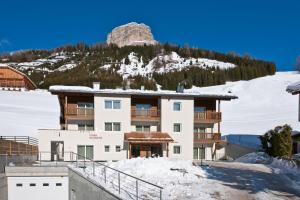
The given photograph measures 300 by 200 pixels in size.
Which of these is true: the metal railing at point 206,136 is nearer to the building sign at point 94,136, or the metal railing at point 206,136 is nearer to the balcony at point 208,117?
the balcony at point 208,117

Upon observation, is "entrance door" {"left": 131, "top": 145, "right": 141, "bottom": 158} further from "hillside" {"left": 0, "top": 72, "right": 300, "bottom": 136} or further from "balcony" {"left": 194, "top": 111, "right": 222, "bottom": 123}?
"hillside" {"left": 0, "top": 72, "right": 300, "bottom": 136}

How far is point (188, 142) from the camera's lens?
4066 centimetres


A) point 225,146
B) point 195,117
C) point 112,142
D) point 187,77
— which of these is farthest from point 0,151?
point 187,77

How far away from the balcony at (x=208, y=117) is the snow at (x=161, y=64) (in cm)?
11828

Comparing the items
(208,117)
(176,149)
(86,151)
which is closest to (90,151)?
(86,151)

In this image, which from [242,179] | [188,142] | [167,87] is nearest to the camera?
[242,179]

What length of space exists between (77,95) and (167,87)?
3419 inches

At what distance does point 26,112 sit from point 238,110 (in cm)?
4026

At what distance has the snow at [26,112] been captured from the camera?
56544 millimetres

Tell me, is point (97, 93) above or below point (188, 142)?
above

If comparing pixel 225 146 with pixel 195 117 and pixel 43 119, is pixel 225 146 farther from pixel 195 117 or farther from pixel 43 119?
pixel 43 119

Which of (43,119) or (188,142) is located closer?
(188,142)

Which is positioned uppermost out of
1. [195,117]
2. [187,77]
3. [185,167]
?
[187,77]

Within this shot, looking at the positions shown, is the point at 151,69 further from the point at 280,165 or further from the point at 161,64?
the point at 280,165
